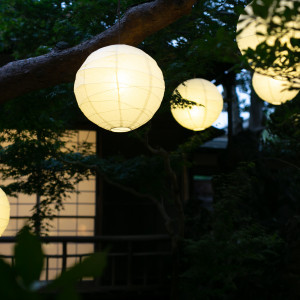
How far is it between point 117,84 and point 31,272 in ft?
5.99

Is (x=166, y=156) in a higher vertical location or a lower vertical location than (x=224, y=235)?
higher

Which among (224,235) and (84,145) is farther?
(84,145)

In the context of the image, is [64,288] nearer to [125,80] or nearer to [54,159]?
[125,80]

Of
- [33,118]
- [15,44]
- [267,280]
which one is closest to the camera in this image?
[33,118]

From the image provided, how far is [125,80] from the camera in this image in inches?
85.4

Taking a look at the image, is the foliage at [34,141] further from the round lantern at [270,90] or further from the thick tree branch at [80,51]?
the round lantern at [270,90]

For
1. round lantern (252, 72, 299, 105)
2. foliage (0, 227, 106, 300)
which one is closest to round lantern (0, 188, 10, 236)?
round lantern (252, 72, 299, 105)

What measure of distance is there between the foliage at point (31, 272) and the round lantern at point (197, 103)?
3367 mm

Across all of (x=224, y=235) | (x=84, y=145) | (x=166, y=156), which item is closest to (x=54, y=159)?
(x=84, y=145)

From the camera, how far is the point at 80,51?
286cm

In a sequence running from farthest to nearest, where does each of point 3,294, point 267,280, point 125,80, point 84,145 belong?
point 84,145, point 267,280, point 125,80, point 3,294

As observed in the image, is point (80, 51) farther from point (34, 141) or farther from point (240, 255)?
point (240, 255)

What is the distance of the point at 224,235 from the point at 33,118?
271 centimetres

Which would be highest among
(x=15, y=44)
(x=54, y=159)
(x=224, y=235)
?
(x=15, y=44)
